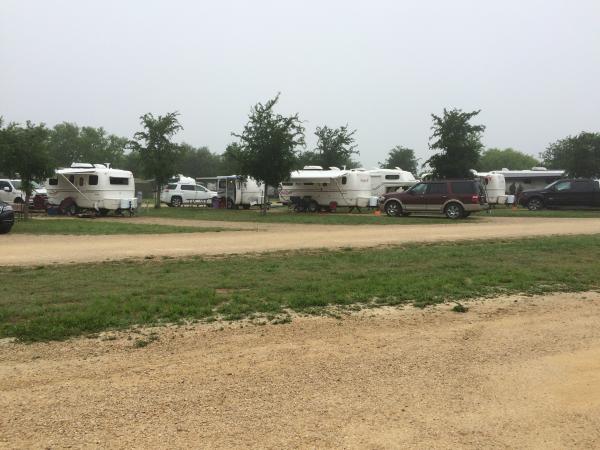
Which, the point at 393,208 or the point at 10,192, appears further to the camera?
the point at 10,192

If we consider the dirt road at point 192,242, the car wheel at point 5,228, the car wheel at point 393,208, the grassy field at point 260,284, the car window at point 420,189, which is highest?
the car window at point 420,189

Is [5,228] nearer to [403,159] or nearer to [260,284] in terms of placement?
[260,284]

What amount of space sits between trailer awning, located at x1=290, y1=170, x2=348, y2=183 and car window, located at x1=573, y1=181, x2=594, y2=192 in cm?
1259

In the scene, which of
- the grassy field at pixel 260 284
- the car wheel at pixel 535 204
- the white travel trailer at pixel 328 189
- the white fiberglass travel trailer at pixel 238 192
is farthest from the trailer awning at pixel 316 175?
the grassy field at pixel 260 284

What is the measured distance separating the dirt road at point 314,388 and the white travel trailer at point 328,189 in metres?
25.8

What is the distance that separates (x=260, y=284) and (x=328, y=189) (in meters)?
24.7

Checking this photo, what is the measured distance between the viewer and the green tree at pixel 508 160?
106 m

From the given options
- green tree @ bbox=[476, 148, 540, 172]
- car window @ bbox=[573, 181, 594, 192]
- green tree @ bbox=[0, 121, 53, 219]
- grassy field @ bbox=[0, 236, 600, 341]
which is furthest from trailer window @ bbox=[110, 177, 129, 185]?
green tree @ bbox=[476, 148, 540, 172]

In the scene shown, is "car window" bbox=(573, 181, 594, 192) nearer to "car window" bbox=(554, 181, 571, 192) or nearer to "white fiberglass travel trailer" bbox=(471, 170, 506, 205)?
"car window" bbox=(554, 181, 571, 192)

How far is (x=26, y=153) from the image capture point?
22188 mm

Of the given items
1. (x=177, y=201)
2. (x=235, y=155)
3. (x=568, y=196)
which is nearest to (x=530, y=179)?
(x=568, y=196)

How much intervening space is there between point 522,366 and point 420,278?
3832mm

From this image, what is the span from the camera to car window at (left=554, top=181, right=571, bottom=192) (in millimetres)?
31078

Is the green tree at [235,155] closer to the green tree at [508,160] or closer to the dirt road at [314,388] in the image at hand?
the dirt road at [314,388]
